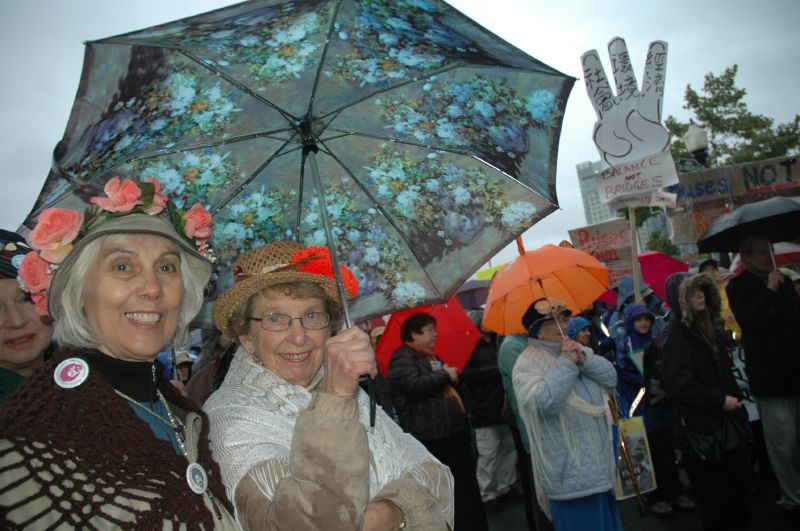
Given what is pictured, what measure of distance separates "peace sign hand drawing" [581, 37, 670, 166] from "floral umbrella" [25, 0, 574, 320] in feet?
12.2

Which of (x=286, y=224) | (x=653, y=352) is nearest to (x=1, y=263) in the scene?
(x=286, y=224)

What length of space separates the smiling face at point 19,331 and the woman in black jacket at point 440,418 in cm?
341

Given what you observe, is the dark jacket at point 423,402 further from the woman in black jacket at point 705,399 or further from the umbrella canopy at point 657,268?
the umbrella canopy at point 657,268

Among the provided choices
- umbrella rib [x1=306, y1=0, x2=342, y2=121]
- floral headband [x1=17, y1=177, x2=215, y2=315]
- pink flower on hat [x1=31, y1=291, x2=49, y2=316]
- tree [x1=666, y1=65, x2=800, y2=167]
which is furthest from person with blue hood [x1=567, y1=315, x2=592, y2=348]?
tree [x1=666, y1=65, x2=800, y2=167]

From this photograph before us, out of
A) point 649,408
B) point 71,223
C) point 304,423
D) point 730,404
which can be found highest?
point 71,223

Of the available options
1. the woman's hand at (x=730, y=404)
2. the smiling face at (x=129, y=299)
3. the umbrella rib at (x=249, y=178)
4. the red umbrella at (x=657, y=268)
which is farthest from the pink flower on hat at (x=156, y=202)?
the red umbrella at (x=657, y=268)

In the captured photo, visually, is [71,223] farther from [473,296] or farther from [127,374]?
[473,296]

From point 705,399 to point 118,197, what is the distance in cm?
454

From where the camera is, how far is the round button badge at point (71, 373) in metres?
1.43

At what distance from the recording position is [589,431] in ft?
13.6

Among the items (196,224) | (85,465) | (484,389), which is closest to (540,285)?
(484,389)

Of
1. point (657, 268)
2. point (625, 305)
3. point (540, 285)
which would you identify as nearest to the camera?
point (540, 285)

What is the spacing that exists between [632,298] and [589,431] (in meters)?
4.06

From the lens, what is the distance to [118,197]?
1730mm
